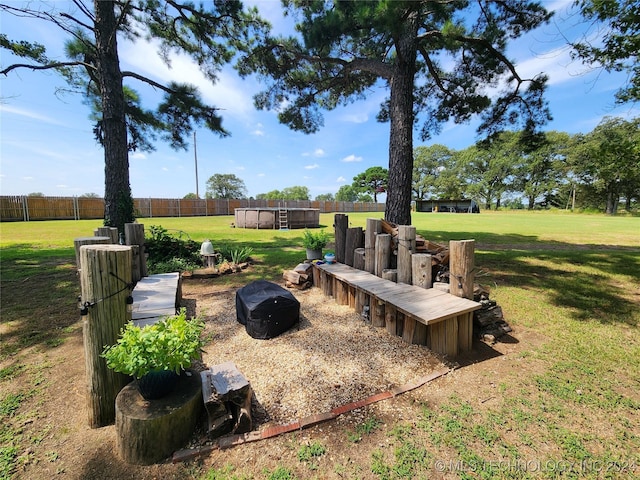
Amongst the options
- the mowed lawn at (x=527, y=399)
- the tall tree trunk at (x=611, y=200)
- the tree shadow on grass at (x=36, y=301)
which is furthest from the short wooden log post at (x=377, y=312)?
the tall tree trunk at (x=611, y=200)

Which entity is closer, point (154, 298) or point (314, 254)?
point (154, 298)

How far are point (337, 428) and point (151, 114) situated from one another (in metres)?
8.91

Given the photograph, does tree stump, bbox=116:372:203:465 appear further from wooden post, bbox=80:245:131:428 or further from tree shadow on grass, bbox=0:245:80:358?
tree shadow on grass, bbox=0:245:80:358

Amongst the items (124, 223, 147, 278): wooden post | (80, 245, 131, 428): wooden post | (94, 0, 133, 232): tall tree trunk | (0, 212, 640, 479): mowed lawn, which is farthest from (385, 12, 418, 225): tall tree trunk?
(94, 0, 133, 232): tall tree trunk

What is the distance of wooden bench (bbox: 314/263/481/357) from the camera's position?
8.44ft

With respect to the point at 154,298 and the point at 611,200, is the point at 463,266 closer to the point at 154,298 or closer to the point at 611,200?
the point at 154,298

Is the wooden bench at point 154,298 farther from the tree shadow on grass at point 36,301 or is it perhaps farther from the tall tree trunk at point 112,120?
the tall tree trunk at point 112,120

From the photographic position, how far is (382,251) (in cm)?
375

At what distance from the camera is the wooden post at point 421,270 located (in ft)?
10.6

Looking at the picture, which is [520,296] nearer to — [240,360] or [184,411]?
[240,360]

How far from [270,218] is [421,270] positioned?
12806mm

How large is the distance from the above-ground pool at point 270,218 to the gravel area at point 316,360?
11.9 meters

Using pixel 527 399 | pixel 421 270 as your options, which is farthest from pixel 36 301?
pixel 527 399

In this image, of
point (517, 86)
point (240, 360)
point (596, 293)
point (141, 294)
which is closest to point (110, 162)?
point (141, 294)
